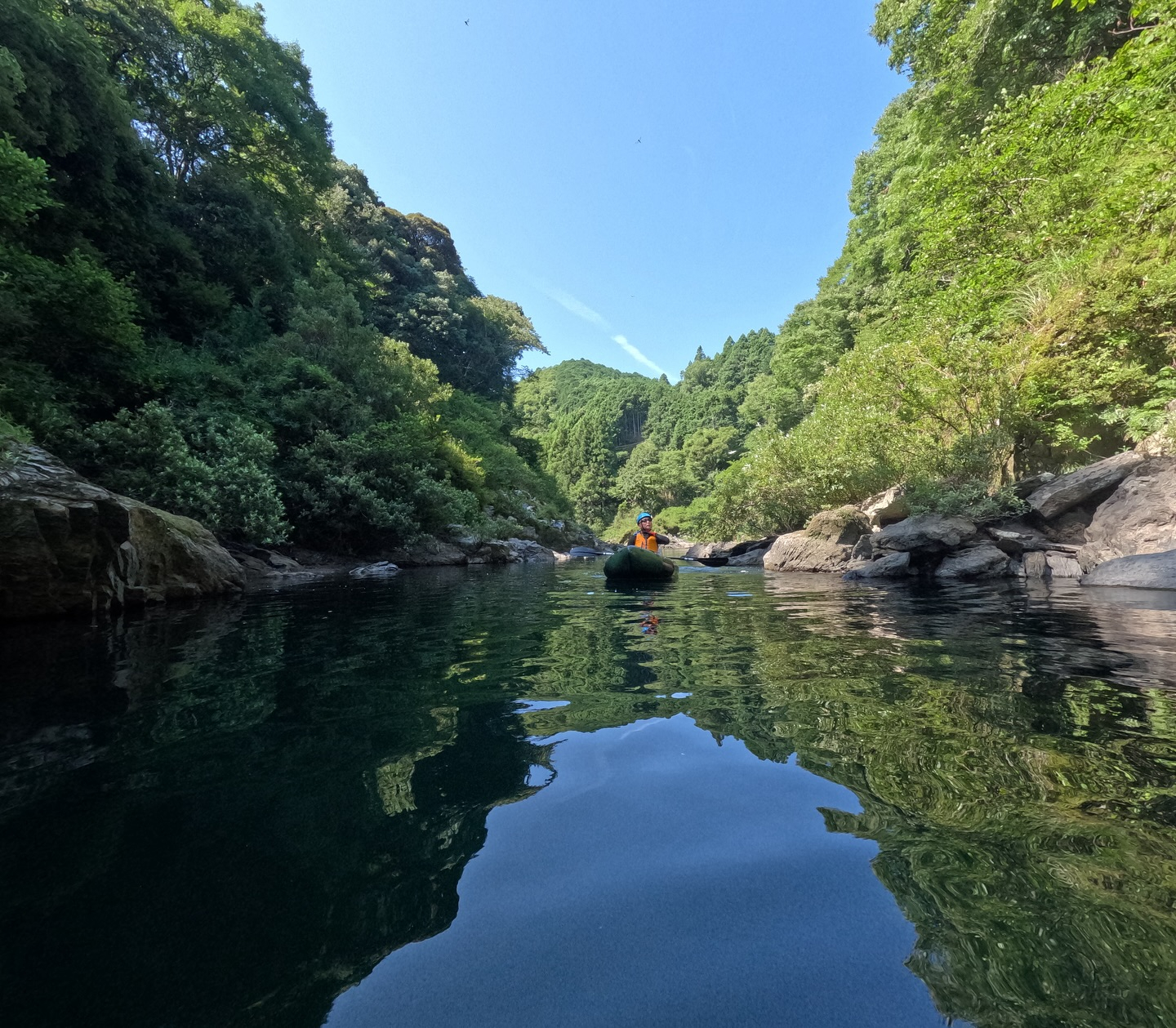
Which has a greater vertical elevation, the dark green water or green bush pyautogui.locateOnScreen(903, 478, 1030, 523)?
green bush pyautogui.locateOnScreen(903, 478, 1030, 523)

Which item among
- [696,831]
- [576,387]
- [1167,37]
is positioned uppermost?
→ [576,387]

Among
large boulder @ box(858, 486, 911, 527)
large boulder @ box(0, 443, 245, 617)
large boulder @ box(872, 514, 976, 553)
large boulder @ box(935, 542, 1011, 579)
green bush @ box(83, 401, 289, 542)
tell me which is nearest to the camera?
large boulder @ box(0, 443, 245, 617)

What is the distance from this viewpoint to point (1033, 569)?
31.2ft

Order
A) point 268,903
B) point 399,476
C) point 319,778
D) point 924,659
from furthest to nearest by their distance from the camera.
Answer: point 399,476
point 924,659
point 319,778
point 268,903

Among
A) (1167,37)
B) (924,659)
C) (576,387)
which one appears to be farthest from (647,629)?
(576,387)

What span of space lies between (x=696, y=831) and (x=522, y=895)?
2.01 ft

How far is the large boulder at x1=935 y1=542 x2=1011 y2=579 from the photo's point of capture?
31.7ft

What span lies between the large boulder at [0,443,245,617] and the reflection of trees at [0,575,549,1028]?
3.04 meters

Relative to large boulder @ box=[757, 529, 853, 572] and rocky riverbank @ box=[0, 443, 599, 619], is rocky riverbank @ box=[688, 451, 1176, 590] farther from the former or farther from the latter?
rocky riverbank @ box=[0, 443, 599, 619]

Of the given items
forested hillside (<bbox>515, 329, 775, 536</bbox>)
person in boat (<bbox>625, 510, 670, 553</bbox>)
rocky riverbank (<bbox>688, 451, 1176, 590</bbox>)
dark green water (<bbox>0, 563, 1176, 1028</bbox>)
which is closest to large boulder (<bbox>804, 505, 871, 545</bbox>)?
rocky riverbank (<bbox>688, 451, 1176, 590</bbox>)

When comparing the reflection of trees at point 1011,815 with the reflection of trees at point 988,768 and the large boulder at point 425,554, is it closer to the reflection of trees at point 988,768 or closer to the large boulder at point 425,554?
the reflection of trees at point 988,768

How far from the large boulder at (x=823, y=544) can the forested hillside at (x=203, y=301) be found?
10.0 metres

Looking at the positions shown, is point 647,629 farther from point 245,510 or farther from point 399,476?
point 399,476

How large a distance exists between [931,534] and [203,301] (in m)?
19.1
